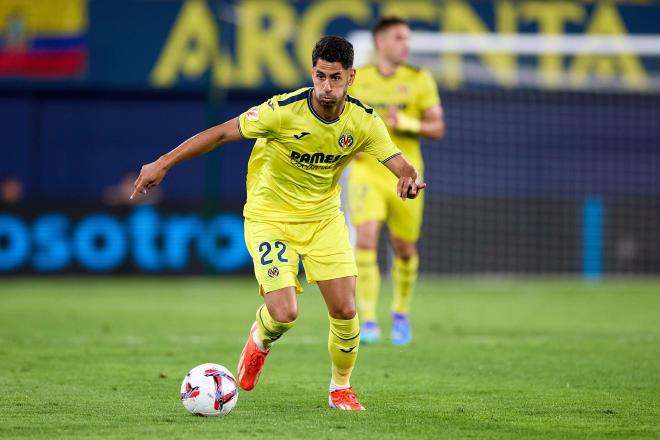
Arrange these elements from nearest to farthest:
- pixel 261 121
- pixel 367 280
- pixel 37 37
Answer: pixel 261 121, pixel 367 280, pixel 37 37

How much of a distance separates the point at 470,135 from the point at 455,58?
302cm

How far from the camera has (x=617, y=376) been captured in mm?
7773

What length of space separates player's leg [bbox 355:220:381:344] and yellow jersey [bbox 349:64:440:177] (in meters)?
0.52

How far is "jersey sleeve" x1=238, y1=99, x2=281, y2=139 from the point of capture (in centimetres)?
634

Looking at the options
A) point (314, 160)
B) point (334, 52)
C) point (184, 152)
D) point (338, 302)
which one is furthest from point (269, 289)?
point (334, 52)

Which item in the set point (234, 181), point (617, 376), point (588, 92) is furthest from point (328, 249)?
point (234, 181)

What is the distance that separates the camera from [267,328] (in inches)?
262

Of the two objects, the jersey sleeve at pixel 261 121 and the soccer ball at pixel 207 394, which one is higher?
the jersey sleeve at pixel 261 121

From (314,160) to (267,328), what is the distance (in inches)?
38.7

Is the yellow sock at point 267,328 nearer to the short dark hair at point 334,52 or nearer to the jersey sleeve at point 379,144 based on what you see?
the jersey sleeve at point 379,144

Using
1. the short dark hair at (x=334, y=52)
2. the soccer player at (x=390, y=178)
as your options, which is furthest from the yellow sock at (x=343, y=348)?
the soccer player at (x=390, y=178)

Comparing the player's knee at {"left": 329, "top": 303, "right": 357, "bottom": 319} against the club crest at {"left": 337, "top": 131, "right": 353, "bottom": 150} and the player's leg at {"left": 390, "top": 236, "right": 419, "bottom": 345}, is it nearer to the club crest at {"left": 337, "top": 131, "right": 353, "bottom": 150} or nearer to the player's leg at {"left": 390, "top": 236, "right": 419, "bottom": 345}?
the club crest at {"left": 337, "top": 131, "right": 353, "bottom": 150}

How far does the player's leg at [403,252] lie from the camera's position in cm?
982

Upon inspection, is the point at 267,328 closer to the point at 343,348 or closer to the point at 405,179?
→ the point at 343,348
